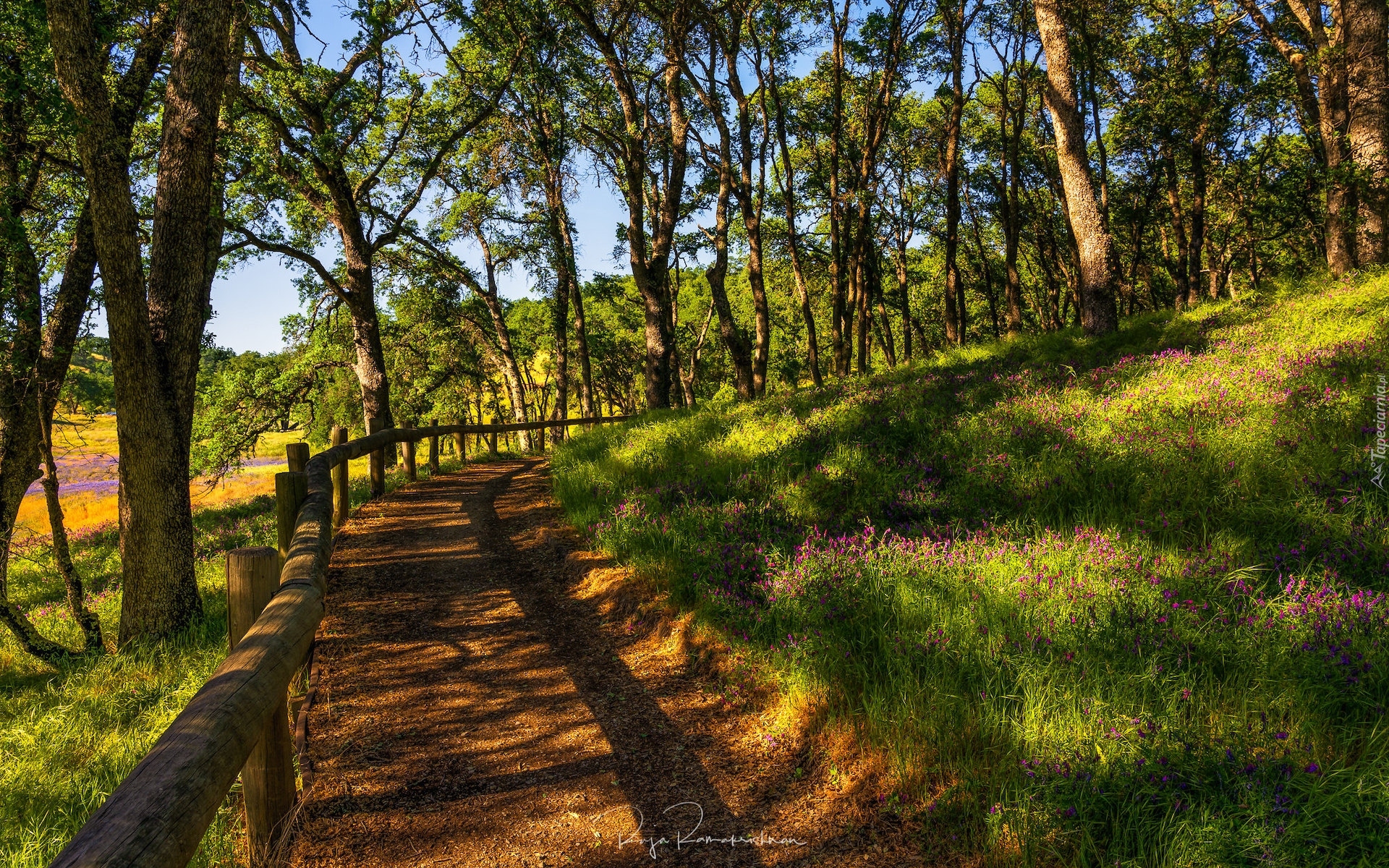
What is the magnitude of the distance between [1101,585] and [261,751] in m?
4.82

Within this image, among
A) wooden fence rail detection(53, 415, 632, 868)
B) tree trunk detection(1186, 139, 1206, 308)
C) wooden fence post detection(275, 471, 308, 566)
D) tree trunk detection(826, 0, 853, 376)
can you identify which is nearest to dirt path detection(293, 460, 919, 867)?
wooden fence post detection(275, 471, 308, 566)

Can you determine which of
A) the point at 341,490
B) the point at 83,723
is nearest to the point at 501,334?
the point at 341,490

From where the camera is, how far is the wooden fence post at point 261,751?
299cm

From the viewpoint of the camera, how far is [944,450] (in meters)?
7.20

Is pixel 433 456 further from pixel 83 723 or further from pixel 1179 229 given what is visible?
pixel 1179 229

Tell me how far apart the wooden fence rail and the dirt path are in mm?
1268

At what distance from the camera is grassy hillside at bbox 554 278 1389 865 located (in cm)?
265

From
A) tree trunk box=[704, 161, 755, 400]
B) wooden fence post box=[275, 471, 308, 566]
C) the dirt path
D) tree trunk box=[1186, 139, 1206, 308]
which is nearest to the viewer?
the dirt path

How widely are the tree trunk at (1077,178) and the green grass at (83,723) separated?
11.8 m

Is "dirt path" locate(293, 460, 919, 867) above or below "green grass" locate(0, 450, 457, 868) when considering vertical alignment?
below

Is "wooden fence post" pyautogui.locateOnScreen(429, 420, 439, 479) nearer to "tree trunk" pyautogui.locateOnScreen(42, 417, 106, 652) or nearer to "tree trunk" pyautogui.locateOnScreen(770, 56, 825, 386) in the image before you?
"tree trunk" pyautogui.locateOnScreen(42, 417, 106, 652)

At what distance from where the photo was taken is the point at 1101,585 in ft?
13.1

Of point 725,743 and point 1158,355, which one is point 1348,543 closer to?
point 725,743

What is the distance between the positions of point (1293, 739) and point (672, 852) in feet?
9.46
